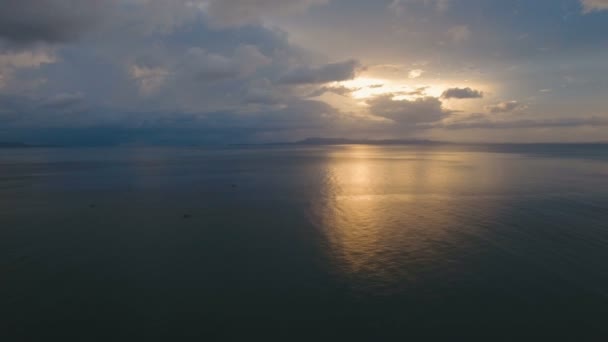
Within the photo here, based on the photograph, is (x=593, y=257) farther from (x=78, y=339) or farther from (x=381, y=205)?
(x=78, y=339)

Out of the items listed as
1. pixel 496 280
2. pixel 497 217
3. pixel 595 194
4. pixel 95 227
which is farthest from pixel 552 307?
pixel 595 194

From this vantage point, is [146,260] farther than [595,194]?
No

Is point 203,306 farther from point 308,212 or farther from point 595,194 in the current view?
point 595,194

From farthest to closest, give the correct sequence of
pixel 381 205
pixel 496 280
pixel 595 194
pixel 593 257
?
pixel 595 194
pixel 381 205
pixel 593 257
pixel 496 280

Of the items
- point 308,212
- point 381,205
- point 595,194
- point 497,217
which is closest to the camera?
point 497,217

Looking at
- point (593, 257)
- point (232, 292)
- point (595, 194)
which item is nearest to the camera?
point (232, 292)

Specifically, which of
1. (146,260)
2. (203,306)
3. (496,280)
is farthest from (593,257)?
(146,260)
